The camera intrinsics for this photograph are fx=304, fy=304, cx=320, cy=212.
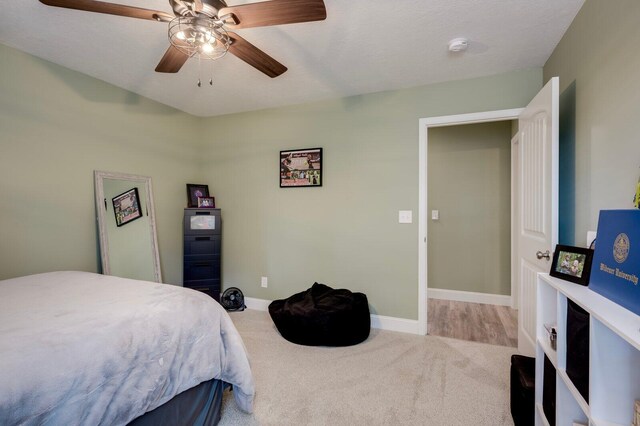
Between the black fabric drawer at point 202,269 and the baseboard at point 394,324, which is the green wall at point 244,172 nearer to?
the baseboard at point 394,324

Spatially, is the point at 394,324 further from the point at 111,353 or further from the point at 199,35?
the point at 199,35

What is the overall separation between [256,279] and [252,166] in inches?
52.3

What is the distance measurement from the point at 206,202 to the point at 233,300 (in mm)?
1196

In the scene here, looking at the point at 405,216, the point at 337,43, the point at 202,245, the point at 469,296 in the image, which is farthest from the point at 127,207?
the point at 469,296

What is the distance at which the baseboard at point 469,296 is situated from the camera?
3.73m

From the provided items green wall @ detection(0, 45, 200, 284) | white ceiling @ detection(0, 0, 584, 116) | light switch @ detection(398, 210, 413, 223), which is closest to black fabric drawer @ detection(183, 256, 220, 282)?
green wall @ detection(0, 45, 200, 284)

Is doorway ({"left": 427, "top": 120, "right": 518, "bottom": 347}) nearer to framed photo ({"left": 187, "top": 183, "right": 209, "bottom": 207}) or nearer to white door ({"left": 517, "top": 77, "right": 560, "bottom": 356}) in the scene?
white door ({"left": 517, "top": 77, "right": 560, "bottom": 356})

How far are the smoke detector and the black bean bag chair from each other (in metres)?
2.13

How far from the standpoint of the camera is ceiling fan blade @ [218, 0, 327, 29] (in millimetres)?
1281

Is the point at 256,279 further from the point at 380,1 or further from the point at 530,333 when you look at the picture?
the point at 380,1

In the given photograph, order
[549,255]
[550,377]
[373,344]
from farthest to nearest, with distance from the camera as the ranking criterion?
[373,344], [549,255], [550,377]

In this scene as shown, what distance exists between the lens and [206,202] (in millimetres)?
3625

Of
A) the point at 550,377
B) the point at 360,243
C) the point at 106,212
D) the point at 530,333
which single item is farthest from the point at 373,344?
the point at 106,212

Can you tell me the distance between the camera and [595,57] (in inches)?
63.3
